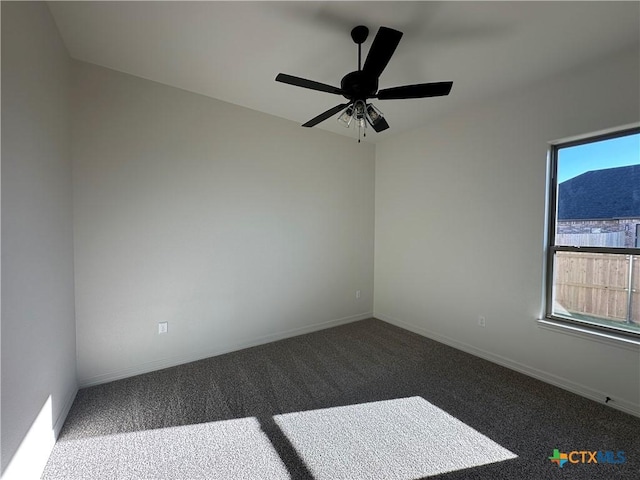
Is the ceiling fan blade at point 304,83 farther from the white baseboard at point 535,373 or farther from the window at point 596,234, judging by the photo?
the white baseboard at point 535,373

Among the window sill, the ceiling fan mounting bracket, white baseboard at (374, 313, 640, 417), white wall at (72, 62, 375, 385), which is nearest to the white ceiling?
A: the ceiling fan mounting bracket

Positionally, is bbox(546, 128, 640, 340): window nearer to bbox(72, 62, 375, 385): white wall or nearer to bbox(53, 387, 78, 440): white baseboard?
bbox(72, 62, 375, 385): white wall

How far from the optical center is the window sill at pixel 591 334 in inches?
86.6

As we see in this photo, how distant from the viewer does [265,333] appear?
349 cm

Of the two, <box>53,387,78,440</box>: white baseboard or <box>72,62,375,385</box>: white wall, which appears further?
<box>72,62,375,385</box>: white wall

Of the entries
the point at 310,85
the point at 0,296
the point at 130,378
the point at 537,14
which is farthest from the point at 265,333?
the point at 537,14

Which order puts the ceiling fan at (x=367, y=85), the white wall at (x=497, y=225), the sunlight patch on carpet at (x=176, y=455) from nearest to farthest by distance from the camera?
1. the sunlight patch on carpet at (x=176, y=455)
2. the ceiling fan at (x=367, y=85)
3. the white wall at (x=497, y=225)

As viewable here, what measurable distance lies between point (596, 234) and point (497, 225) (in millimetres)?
753

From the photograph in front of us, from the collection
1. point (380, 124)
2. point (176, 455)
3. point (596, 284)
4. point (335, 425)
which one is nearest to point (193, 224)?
point (176, 455)

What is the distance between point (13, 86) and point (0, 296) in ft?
3.46

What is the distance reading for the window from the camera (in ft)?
7.45

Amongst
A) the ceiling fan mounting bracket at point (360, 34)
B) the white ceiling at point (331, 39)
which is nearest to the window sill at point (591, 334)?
the white ceiling at point (331, 39)

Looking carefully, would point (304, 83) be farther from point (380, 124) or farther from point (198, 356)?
point (198, 356)

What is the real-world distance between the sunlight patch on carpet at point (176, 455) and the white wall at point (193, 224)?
931 millimetres
